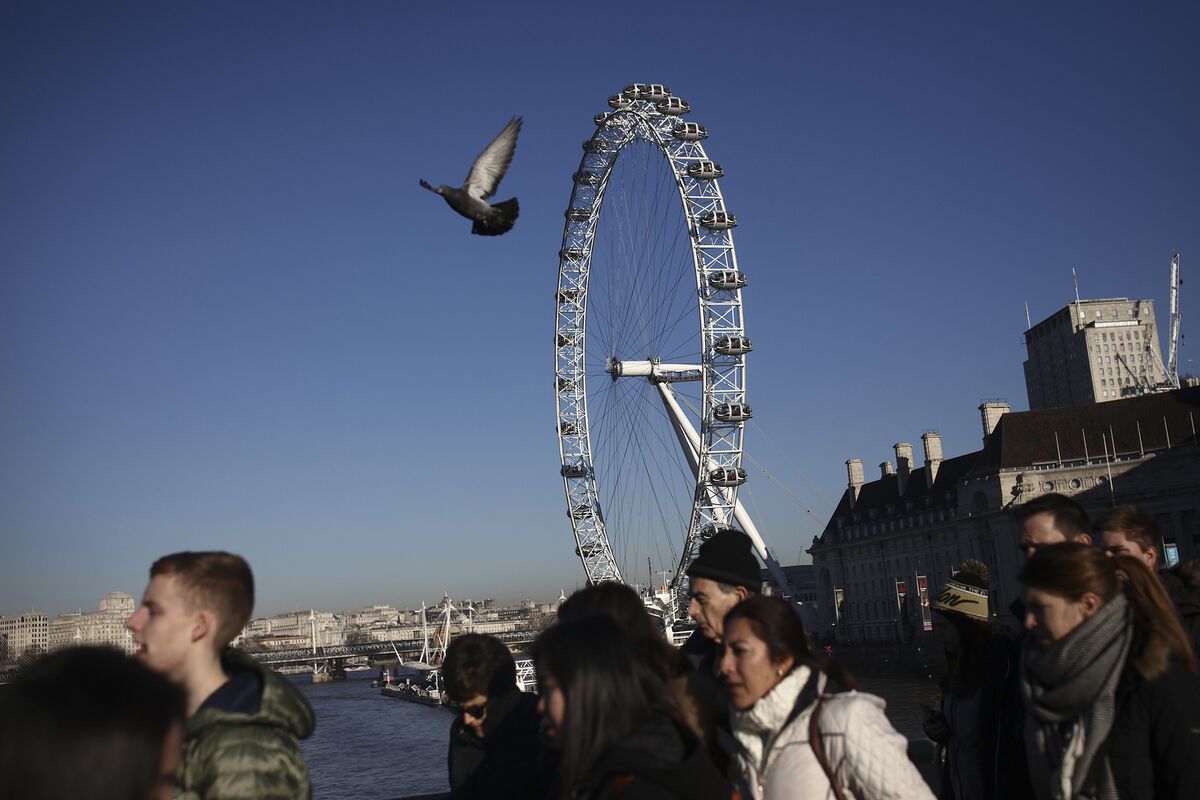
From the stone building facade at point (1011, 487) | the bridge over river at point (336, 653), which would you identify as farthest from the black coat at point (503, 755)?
the bridge over river at point (336, 653)

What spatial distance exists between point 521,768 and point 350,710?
78.9 m

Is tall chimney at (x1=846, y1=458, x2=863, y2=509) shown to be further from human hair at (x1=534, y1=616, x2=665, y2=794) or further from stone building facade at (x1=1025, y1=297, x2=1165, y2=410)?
human hair at (x1=534, y1=616, x2=665, y2=794)

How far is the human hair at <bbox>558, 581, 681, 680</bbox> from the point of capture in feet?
13.0

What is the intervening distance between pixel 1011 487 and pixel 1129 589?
6366cm

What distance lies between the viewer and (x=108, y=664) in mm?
2170

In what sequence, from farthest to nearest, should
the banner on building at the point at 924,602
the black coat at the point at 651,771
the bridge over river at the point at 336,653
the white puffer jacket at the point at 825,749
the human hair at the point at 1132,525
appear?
the bridge over river at the point at 336,653
the banner on building at the point at 924,602
the human hair at the point at 1132,525
the white puffer jacket at the point at 825,749
the black coat at the point at 651,771

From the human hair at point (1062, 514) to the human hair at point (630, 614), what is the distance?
191cm

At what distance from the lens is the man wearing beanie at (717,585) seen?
5102 mm

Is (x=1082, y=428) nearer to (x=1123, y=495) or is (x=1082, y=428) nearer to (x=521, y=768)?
(x=1123, y=495)

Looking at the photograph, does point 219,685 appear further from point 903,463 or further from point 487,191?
point 903,463

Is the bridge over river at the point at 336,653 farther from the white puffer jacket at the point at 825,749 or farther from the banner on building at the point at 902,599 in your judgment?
the white puffer jacket at the point at 825,749

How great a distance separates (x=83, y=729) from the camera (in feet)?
6.82

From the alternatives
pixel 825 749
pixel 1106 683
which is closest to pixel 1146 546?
pixel 1106 683

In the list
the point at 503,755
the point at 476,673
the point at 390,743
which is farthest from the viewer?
the point at 390,743
